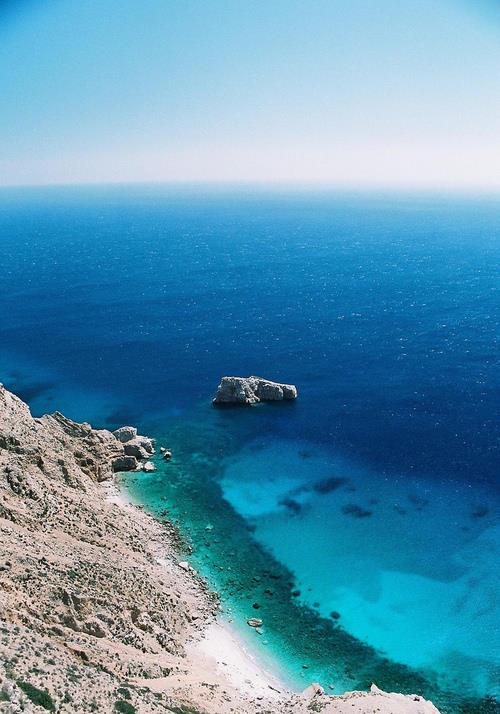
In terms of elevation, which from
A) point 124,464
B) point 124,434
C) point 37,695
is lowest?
point 37,695

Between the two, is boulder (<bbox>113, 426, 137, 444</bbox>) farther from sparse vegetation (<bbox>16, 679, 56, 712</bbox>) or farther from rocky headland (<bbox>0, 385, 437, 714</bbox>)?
sparse vegetation (<bbox>16, 679, 56, 712</bbox>)

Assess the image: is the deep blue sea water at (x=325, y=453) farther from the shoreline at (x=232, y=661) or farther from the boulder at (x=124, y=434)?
the boulder at (x=124, y=434)

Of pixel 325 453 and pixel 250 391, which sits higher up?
pixel 250 391

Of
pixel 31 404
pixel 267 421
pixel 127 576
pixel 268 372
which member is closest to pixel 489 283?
pixel 268 372

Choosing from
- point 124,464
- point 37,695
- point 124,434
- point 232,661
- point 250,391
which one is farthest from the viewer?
point 250,391

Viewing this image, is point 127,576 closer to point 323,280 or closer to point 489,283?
point 323,280

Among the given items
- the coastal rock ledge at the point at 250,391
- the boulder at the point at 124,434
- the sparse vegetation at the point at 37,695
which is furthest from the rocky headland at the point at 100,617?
the coastal rock ledge at the point at 250,391

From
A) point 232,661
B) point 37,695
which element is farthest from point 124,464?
point 37,695

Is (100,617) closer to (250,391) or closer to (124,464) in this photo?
(124,464)
